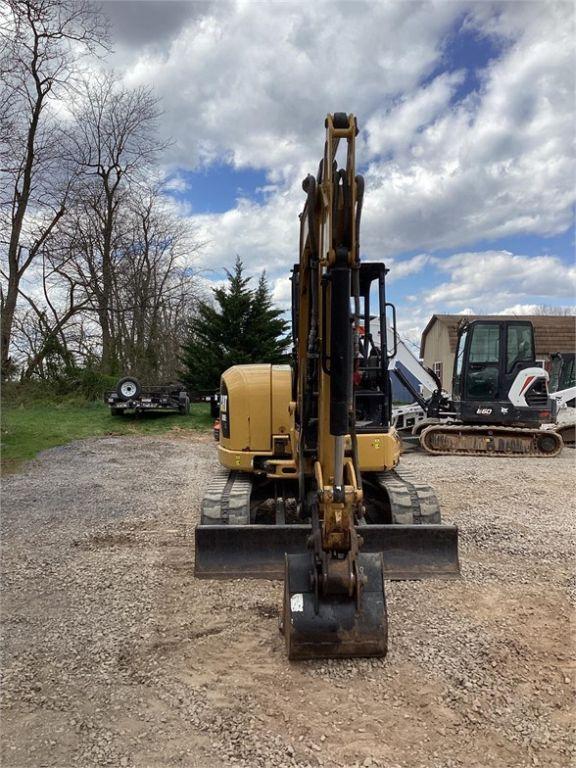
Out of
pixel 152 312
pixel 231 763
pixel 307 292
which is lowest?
pixel 231 763

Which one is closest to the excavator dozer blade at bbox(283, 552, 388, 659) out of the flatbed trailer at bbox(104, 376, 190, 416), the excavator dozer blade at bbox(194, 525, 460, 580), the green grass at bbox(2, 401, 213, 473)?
the excavator dozer blade at bbox(194, 525, 460, 580)

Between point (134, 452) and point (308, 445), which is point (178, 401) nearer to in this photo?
point (134, 452)

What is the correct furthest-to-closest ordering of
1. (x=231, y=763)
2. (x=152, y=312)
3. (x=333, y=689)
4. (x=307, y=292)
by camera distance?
(x=152, y=312), (x=307, y=292), (x=333, y=689), (x=231, y=763)

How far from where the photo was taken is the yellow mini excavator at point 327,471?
10.5 feet

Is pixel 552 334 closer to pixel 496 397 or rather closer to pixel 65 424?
pixel 496 397

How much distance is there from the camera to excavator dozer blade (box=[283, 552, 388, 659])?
315cm

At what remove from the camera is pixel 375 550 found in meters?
4.46

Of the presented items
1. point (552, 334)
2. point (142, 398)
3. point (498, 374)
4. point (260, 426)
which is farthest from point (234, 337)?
point (552, 334)

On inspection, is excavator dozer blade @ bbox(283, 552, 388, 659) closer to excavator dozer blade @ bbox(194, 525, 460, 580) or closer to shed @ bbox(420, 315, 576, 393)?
excavator dozer blade @ bbox(194, 525, 460, 580)

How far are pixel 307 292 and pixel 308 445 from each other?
1.24m

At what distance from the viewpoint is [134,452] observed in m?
12.3

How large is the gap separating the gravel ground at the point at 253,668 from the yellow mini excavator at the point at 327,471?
0.24 meters

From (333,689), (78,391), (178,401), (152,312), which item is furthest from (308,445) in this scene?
(152,312)

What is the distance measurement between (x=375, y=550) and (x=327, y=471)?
1.08 m
